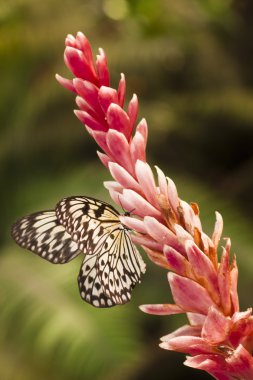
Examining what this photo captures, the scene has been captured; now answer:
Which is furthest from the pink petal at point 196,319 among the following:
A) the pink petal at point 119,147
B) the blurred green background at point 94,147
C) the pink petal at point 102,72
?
the blurred green background at point 94,147

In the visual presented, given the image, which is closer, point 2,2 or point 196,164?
point 2,2

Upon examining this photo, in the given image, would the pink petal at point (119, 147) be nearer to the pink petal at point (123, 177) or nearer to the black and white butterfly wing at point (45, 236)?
the pink petal at point (123, 177)

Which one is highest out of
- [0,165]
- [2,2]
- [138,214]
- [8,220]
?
[2,2]

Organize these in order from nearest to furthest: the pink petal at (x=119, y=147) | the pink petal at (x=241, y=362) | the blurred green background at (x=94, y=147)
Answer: the pink petal at (x=241, y=362), the pink petal at (x=119, y=147), the blurred green background at (x=94, y=147)

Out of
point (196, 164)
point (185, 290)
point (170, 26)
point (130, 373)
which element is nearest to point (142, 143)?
point (185, 290)

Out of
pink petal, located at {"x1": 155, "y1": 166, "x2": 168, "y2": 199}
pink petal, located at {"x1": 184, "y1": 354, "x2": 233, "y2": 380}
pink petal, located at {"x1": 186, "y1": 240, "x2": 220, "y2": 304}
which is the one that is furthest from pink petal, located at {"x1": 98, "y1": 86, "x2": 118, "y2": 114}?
pink petal, located at {"x1": 184, "y1": 354, "x2": 233, "y2": 380}

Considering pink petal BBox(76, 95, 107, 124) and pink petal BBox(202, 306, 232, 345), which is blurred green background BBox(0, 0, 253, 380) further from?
pink petal BBox(202, 306, 232, 345)

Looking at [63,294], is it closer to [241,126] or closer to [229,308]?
[241,126]
